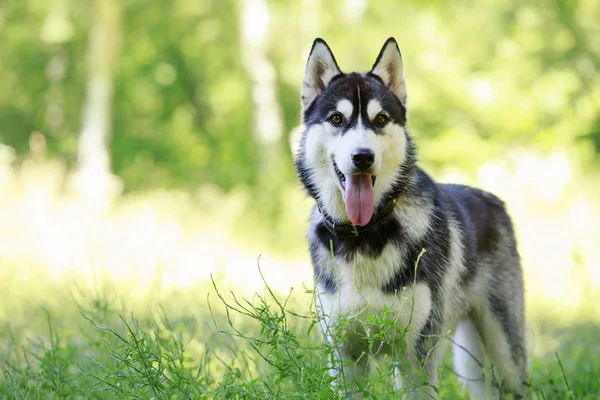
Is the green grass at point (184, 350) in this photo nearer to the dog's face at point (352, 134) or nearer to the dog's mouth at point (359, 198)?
the dog's mouth at point (359, 198)

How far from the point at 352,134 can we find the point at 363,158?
0.16 meters

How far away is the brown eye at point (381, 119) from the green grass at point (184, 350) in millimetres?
988

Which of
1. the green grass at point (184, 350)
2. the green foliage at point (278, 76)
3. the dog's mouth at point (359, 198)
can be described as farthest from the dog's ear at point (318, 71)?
the green foliage at point (278, 76)

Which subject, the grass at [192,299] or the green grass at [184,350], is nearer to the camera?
the green grass at [184,350]

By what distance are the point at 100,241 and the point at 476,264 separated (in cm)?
700

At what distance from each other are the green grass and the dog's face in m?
0.65

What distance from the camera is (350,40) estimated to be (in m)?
14.5

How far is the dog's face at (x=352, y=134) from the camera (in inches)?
130

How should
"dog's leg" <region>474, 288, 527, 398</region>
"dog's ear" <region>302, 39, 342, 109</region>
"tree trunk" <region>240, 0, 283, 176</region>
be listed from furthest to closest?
"tree trunk" <region>240, 0, 283, 176</region>
"dog's leg" <region>474, 288, 527, 398</region>
"dog's ear" <region>302, 39, 342, 109</region>

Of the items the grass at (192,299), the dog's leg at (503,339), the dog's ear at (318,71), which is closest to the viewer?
the grass at (192,299)

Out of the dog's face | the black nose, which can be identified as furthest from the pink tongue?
the black nose

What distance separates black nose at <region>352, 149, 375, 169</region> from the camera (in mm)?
3186

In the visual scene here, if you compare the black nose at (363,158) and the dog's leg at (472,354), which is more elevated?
the black nose at (363,158)

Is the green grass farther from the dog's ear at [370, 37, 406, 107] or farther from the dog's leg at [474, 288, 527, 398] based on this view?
the dog's ear at [370, 37, 406, 107]
